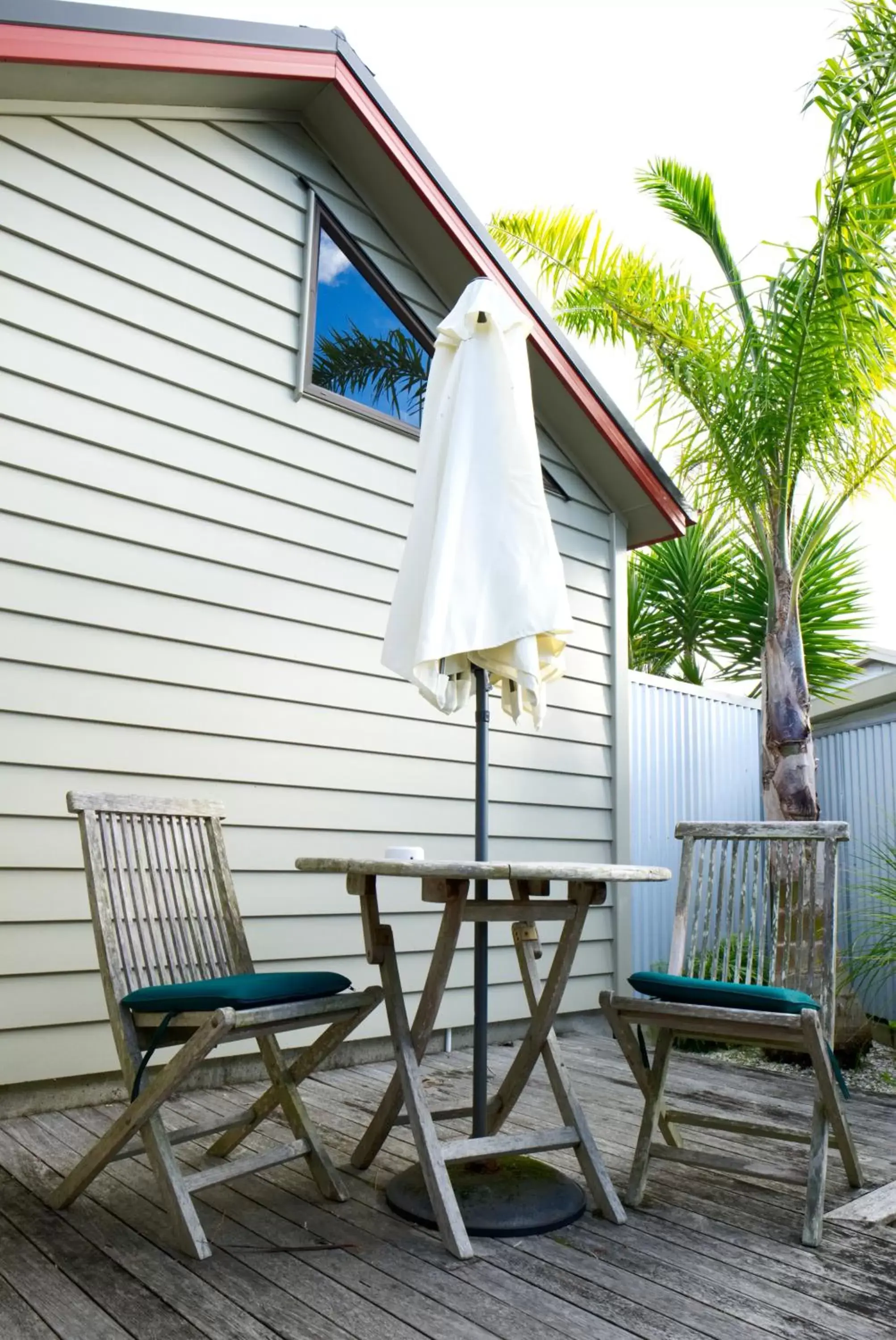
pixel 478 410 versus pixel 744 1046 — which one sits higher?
pixel 478 410

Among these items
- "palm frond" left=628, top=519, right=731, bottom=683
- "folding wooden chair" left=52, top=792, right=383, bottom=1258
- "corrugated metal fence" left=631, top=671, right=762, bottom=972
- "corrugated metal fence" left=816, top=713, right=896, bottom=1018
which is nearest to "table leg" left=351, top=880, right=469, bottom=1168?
"folding wooden chair" left=52, top=792, right=383, bottom=1258

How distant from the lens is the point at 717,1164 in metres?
2.53

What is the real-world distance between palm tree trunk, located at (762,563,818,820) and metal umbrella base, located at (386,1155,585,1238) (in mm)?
2772

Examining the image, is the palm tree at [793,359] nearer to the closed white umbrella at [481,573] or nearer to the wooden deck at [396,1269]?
the closed white umbrella at [481,573]

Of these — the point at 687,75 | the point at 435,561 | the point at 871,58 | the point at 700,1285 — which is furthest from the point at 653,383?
the point at 687,75

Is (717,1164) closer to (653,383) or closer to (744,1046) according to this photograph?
(744,1046)

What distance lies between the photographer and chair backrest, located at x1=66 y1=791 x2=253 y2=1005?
7.95ft

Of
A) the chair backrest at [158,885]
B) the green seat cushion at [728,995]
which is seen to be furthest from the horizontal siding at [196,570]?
the green seat cushion at [728,995]

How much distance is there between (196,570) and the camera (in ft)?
12.2

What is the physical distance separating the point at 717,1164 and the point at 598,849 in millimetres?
2699

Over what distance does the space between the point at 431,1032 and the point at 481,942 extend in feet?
0.83

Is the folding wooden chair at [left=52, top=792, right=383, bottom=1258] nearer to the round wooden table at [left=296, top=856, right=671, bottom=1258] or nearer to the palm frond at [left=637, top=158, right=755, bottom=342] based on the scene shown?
the round wooden table at [left=296, top=856, right=671, bottom=1258]

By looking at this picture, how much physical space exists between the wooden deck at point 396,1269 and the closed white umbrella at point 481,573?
19 centimetres

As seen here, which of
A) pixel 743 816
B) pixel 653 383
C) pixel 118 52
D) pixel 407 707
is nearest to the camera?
pixel 118 52
